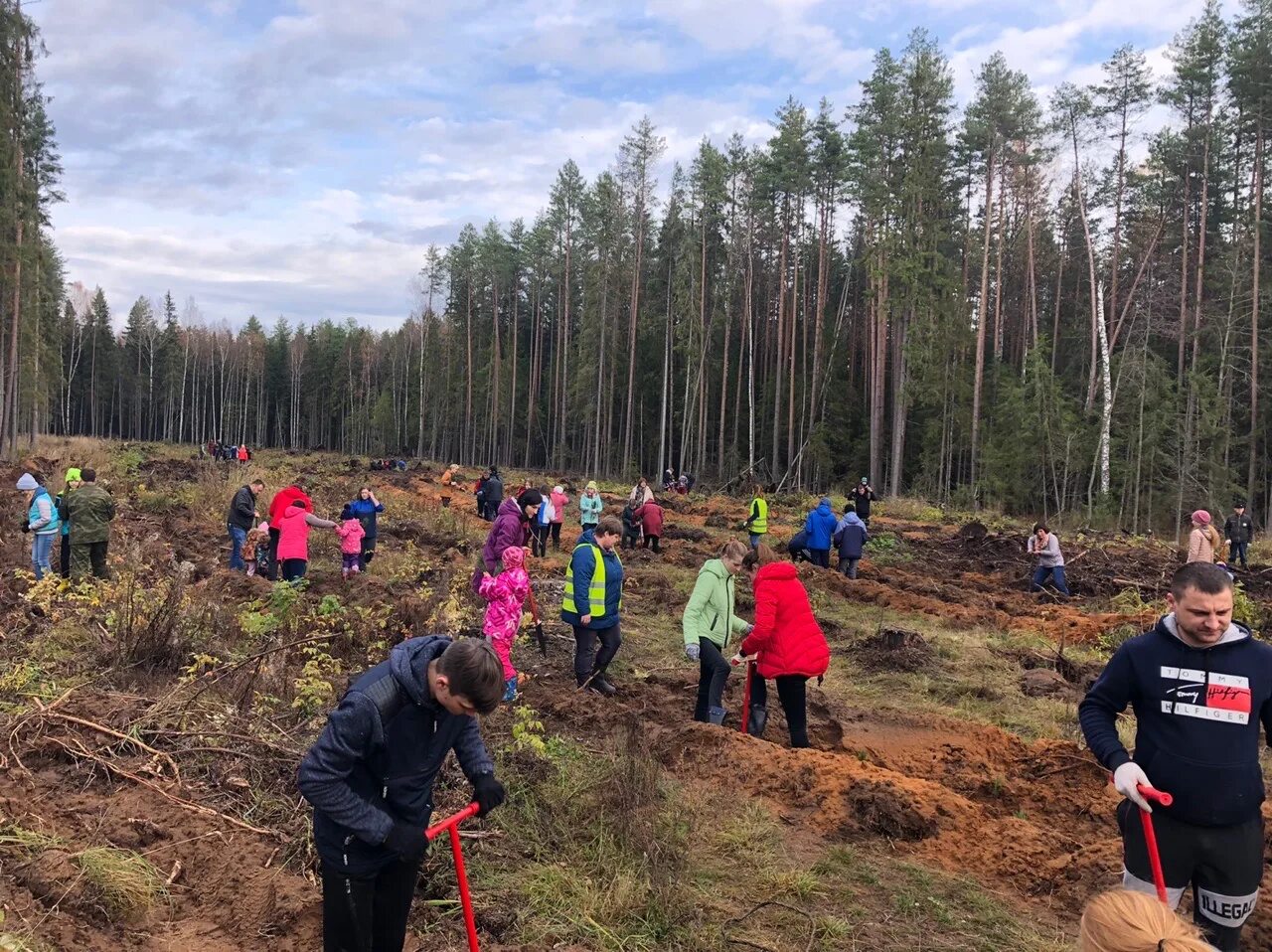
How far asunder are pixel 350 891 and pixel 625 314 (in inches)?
1717

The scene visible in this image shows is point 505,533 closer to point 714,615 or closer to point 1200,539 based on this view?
point 714,615

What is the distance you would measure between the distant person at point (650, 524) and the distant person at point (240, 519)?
26.0 ft

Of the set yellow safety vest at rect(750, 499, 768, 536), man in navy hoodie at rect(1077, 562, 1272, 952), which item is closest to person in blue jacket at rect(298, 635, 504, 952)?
man in navy hoodie at rect(1077, 562, 1272, 952)

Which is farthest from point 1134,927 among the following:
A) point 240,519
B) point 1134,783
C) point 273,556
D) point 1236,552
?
point 1236,552

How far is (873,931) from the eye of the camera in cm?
429

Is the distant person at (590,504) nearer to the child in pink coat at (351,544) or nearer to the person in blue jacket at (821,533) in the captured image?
the person in blue jacket at (821,533)

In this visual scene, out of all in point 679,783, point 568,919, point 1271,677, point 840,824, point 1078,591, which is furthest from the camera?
point 1078,591

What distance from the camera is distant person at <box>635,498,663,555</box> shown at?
1812 cm

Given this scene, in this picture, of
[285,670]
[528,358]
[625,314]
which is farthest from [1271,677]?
[528,358]

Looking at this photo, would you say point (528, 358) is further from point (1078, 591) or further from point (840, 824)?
point (840, 824)

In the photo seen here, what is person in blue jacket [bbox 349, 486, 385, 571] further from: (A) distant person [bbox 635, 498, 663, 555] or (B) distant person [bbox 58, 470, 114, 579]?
(A) distant person [bbox 635, 498, 663, 555]

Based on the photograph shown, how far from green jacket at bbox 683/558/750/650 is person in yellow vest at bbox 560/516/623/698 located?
1123mm

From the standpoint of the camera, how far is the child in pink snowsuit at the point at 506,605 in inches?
296

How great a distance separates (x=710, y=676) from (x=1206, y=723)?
427cm
